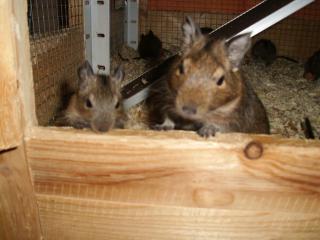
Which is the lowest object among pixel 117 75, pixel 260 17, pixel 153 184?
pixel 153 184

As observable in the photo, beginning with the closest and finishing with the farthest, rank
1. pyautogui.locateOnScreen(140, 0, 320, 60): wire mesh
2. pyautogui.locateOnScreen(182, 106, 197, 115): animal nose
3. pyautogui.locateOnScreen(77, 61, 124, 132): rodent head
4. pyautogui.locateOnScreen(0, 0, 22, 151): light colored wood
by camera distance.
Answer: pyautogui.locateOnScreen(0, 0, 22, 151): light colored wood
pyautogui.locateOnScreen(182, 106, 197, 115): animal nose
pyautogui.locateOnScreen(77, 61, 124, 132): rodent head
pyautogui.locateOnScreen(140, 0, 320, 60): wire mesh

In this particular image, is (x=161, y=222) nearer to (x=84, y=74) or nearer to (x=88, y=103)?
(x=88, y=103)

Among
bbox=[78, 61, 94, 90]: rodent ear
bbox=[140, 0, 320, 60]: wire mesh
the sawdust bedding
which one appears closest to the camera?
bbox=[78, 61, 94, 90]: rodent ear

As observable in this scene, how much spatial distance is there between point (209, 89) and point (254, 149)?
2.21 ft

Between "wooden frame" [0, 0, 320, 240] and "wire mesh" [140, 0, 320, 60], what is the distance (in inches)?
185

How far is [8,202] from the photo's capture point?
1.60m

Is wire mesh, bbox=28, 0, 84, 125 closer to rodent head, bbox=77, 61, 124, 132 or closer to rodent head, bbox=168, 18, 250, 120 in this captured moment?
rodent head, bbox=77, 61, 124, 132

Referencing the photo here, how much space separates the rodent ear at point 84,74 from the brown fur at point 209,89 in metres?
0.59

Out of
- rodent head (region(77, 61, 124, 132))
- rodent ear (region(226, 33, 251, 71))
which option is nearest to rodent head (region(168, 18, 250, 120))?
rodent ear (region(226, 33, 251, 71))

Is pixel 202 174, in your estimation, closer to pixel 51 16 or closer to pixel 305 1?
pixel 305 1

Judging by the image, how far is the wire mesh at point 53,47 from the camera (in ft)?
8.91

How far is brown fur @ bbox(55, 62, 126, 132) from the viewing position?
255 cm

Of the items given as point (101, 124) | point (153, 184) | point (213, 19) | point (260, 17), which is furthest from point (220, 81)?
point (213, 19)

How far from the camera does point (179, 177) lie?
1.50m
